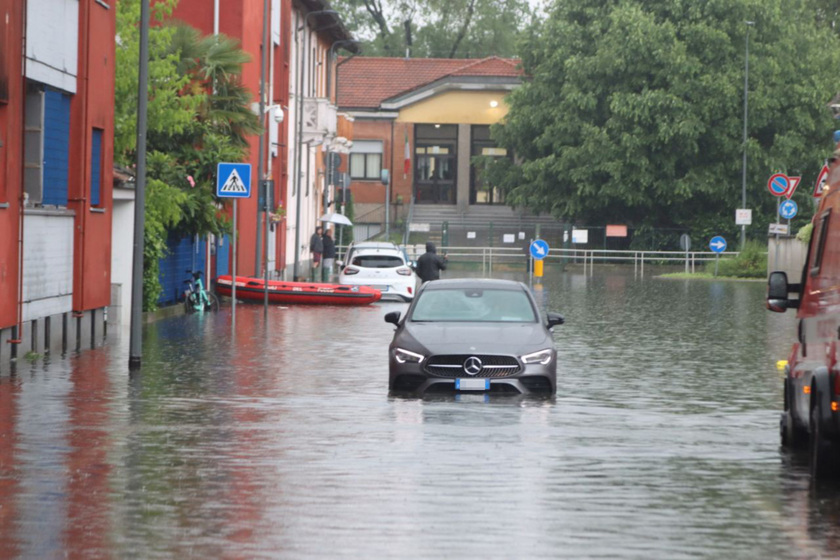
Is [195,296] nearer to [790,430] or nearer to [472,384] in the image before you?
[472,384]

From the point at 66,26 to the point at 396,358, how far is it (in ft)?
27.9

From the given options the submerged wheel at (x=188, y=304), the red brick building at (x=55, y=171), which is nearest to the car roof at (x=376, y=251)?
the submerged wheel at (x=188, y=304)

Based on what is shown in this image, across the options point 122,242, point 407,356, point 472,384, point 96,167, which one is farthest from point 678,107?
point 472,384

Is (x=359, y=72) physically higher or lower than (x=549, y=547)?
higher

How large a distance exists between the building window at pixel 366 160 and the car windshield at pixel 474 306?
6936cm

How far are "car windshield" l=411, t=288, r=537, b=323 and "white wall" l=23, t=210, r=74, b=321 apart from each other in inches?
211

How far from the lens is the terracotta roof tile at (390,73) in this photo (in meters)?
87.1

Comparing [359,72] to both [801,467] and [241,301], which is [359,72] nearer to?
[241,301]

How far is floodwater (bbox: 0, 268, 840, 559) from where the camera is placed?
9062mm

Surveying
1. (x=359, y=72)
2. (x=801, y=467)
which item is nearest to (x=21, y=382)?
(x=801, y=467)

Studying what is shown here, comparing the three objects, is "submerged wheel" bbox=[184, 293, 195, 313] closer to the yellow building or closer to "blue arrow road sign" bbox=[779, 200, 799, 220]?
"blue arrow road sign" bbox=[779, 200, 799, 220]

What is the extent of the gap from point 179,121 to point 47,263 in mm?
10254

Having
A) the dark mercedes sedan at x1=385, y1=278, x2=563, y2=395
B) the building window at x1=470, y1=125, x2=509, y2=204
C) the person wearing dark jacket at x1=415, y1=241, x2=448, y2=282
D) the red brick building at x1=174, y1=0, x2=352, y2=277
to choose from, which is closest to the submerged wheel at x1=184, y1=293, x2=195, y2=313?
the red brick building at x1=174, y1=0, x2=352, y2=277

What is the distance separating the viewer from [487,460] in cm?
1241
